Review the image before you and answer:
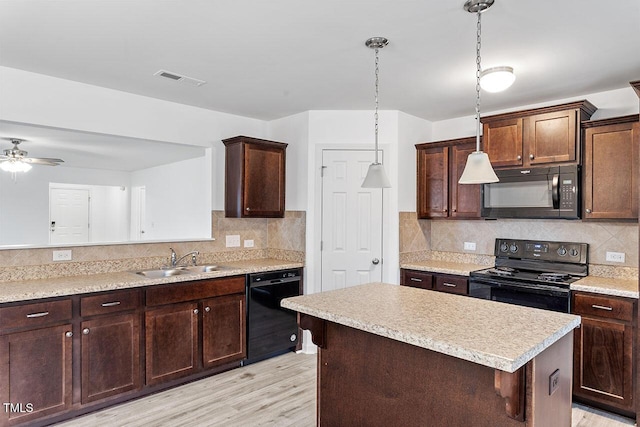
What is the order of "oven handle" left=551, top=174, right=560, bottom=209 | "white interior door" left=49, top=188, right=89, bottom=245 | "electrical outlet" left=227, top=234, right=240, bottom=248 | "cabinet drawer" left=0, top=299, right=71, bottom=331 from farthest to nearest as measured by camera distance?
"white interior door" left=49, top=188, right=89, bottom=245
"electrical outlet" left=227, top=234, right=240, bottom=248
"oven handle" left=551, top=174, right=560, bottom=209
"cabinet drawer" left=0, top=299, right=71, bottom=331

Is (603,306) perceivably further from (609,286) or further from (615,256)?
(615,256)

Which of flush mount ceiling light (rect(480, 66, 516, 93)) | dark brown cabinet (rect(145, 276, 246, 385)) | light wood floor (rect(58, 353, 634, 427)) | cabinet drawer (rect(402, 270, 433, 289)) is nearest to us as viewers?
flush mount ceiling light (rect(480, 66, 516, 93))

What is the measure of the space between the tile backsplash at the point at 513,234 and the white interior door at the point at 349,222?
33cm

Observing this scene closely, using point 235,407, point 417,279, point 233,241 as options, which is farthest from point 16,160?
point 417,279

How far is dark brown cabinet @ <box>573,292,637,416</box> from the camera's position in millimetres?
2723

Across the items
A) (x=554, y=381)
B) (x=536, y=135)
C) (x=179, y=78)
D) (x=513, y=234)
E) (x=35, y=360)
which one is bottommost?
(x=35, y=360)

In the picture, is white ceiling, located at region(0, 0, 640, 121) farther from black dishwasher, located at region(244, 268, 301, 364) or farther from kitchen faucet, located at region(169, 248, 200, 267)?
black dishwasher, located at region(244, 268, 301, 364)

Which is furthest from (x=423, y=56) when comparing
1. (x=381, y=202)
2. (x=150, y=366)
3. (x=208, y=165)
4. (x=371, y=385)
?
(x=150, y=366)

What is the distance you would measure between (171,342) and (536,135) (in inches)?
139

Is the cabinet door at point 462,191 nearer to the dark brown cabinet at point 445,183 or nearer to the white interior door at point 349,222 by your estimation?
the dark brown cabinet at point 445,183

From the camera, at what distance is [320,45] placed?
8.19ft

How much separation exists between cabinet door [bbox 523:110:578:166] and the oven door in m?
1.06

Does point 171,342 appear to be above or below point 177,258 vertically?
below

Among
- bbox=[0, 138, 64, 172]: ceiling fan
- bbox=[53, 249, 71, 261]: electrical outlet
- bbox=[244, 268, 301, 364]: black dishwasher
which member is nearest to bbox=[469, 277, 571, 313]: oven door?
bbox=[244, 268, 301, 364]: black dishwasher
